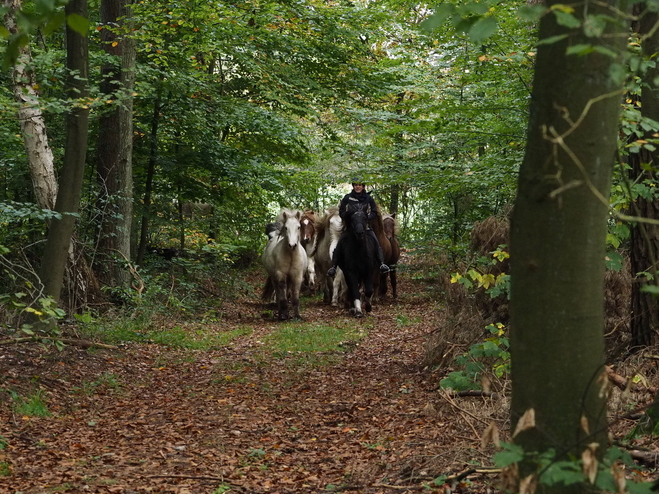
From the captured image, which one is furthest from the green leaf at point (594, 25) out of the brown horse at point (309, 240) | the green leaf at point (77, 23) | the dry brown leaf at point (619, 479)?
the brown horse at point (309, 240)

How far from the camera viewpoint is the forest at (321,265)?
9.16 ft

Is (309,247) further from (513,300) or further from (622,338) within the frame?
(513,300)

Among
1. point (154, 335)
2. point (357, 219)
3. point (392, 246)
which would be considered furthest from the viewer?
point (392, 246)

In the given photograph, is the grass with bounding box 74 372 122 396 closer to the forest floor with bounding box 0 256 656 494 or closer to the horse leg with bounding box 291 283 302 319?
the forest floor with bounding box 0 256 656 494

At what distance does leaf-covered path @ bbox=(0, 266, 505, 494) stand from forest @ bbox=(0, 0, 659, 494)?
0.12 ft

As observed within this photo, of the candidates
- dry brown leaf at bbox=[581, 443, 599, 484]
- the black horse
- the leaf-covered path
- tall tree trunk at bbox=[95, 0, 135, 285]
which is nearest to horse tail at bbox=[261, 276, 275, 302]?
the black horse

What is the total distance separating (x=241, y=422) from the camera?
286 inches

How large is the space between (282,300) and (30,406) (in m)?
7.76

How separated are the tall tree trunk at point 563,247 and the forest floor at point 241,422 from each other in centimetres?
139

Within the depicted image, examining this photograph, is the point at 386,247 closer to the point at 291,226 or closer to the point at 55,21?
the point at 291,226

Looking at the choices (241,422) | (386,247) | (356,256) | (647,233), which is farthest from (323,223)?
(647,233)

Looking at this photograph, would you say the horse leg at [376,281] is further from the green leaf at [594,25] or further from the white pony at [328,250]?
the green leaf at [594,25]

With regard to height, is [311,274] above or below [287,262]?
below

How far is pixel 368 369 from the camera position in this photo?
959 centimetres
